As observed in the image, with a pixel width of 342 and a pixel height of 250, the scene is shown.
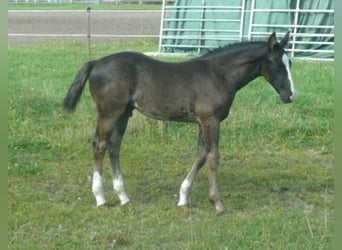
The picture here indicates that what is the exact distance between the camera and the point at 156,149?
9.52 m

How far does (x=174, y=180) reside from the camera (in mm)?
8195

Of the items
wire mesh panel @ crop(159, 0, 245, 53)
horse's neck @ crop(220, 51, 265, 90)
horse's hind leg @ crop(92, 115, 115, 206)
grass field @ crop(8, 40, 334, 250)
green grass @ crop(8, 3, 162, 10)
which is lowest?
green grass @ crop(8, 3, 162, 10)

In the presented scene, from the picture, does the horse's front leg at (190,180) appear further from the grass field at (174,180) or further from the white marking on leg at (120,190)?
the white marking on leg at (120,190)

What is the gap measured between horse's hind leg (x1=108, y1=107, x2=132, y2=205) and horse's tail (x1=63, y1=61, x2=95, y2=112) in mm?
476

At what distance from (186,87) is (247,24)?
14.3 m

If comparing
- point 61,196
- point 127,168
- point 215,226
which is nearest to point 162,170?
point 127,168

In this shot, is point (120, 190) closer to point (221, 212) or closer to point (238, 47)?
point (221, 212)

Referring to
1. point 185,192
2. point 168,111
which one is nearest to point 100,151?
point 168,111

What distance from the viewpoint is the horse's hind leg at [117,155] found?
7.31 metres

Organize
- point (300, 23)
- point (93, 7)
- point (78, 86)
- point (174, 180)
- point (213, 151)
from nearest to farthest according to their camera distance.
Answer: point (213, 151) < point (78, 86) < point (174, 180) < point (300, 23) < point (93, 7)

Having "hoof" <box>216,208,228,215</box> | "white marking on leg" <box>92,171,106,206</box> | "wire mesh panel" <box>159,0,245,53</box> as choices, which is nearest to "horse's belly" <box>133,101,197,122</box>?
"white marking on leg" <box>92,171,106,206</box>

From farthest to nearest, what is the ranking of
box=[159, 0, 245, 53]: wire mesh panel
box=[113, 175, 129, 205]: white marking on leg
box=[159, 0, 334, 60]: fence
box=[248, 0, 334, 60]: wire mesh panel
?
box=[159, 0, 245, 53]: wire mesh panel < box=[159, 0, 334, 60]: fence < box=[248, 0, 334, 60]: wire mesh panel < box=[113, 175, 129, 205]: white marking on leg

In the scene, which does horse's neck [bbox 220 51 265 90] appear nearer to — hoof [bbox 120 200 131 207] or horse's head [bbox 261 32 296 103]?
horse's head [bbox 261 32 296 103]

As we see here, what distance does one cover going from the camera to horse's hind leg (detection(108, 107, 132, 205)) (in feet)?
24.0
